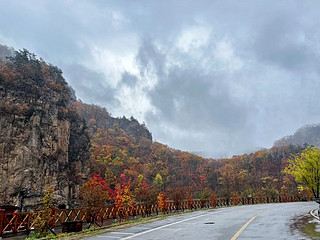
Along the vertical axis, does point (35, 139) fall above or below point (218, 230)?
above

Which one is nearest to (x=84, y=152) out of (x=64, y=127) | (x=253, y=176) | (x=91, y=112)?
(x=64, y=127)

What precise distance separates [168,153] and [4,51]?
11972 centimetres

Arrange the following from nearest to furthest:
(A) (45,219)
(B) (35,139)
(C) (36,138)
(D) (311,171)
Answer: (A) (45,219) → (B) (35,139) → (C) (36,138) → (D) (311,171)

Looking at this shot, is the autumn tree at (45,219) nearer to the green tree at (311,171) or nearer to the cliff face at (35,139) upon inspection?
the cliff face at (35,139)

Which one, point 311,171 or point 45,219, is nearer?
point 45,219

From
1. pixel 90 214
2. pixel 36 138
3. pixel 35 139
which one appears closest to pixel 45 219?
pixel 90 214

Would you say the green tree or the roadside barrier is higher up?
the green tree

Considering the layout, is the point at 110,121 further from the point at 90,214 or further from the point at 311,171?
the point at 90,214

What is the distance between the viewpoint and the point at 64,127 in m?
46.9

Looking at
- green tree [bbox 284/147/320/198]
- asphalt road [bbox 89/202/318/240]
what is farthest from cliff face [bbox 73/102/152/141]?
asphalt road [bbox 89/202/318/240]

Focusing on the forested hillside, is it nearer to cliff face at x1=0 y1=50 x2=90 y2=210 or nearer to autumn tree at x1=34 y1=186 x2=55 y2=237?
cliff face at x1=0 y1=50 x2=90 y2=210

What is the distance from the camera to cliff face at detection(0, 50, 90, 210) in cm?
3669

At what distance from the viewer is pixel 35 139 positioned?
40312 mm

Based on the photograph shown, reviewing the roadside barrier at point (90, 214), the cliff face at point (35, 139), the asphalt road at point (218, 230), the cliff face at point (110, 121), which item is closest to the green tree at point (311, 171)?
the roadside barrier at point (90, 214)
